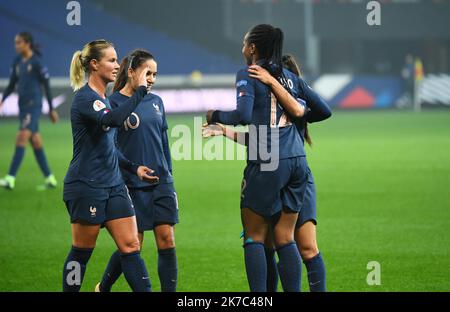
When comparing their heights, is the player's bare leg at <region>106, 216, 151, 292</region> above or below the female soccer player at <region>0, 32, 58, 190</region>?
below

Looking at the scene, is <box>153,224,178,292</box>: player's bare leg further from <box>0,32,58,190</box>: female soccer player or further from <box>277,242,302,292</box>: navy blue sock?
<box>0,32,58,190</box>: female soccer player

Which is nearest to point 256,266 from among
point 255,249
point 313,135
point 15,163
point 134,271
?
point 255,249

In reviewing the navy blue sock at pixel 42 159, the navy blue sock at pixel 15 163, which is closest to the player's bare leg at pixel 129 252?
the navy blue sock at pixel 42 159

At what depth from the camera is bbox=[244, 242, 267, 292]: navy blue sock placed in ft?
19.9

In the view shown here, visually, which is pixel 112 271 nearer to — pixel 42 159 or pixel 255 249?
pixel 255 249

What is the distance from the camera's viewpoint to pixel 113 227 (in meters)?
6.15

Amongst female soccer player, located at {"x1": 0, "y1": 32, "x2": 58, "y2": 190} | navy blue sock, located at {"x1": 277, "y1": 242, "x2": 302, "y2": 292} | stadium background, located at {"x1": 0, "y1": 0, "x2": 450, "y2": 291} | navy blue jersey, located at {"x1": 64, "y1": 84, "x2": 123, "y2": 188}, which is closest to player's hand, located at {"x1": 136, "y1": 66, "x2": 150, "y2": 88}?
navy blue jersey, located at {"x1": 64, "y1": 84, "x2": 123, "y2": 188}

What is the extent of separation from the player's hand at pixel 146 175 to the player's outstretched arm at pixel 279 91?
46.7 inches

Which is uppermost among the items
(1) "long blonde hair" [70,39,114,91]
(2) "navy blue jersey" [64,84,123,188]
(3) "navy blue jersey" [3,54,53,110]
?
(3) "navy blue jersey" [3,54,53,110]

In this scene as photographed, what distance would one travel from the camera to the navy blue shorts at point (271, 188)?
19.6 ft

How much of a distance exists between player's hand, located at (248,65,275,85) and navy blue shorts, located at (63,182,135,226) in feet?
4.10

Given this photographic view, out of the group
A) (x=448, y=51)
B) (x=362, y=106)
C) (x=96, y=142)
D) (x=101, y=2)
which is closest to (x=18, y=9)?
(x=101, y=2)

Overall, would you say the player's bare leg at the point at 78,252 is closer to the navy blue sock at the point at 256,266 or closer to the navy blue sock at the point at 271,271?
the navy blue sock at the point at 256,266
